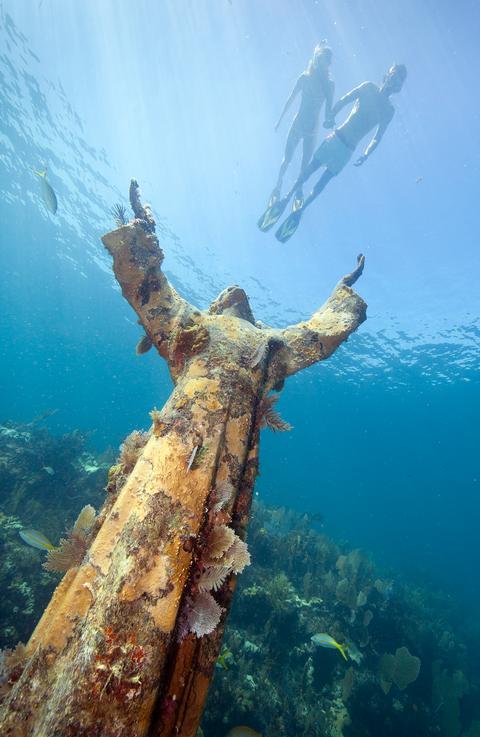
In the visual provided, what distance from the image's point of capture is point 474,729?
838cm

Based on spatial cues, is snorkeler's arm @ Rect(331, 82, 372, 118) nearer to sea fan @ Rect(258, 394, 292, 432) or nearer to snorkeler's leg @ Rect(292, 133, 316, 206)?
snorkeler's leg @ Rect(292, 133, 316, 206)

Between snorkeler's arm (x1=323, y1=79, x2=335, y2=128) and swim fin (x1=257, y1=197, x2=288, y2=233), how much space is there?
11.3ft

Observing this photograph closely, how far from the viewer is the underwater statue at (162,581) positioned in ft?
4.45

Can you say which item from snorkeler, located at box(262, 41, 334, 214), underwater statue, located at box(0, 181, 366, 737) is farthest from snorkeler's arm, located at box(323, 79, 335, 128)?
underwater statue, located at box(0, 181, 366, 737)

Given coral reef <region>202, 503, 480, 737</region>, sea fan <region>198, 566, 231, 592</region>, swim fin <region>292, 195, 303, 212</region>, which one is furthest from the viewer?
swim fin <region>292, 195, 303, 212</region>

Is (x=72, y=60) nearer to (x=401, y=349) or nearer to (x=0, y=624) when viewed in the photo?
(x=0, y=624)

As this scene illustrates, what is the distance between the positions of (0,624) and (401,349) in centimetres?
2822

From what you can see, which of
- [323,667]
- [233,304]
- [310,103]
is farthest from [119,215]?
[310,103]

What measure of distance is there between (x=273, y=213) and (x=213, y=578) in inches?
687

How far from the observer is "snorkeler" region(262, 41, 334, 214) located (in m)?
14.1

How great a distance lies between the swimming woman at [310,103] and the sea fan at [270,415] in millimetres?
15200

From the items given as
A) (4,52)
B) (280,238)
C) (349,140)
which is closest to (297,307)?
(280,238)

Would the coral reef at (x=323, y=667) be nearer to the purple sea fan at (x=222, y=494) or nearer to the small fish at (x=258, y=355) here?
the purple sea fan at (x=222, y=494)

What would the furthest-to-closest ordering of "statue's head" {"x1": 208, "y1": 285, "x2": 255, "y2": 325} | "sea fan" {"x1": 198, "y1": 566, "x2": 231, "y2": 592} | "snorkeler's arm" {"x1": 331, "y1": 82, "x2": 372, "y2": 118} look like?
"snorkeler's arm" {"x1": 331, "y1": 82, "x2": 372, "y2": 118}
"statue's head" {"x1": 208, "y1": 285, "x2": 255, "y2": 325}
"sea fan" {"x1": 198, "y1": 566, "x2": 231, "y2": 592}
